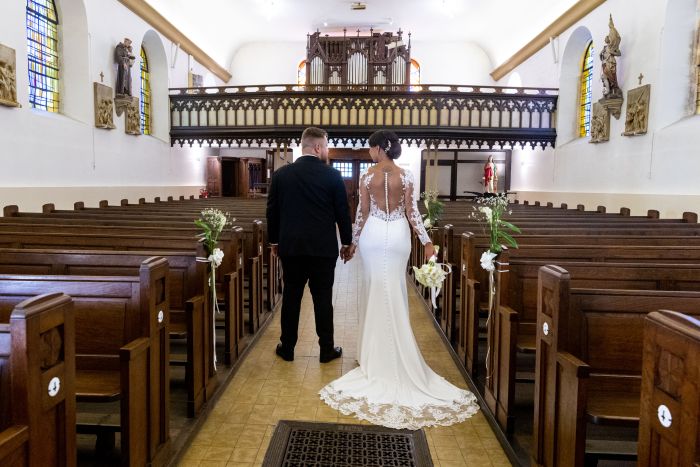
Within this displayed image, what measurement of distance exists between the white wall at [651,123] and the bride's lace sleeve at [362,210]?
17.4 ft

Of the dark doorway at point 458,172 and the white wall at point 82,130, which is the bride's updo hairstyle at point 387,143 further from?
the dark doorway at point 458,172

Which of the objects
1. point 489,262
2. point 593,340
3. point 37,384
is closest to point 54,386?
point 37,384

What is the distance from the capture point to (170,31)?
12250 mm

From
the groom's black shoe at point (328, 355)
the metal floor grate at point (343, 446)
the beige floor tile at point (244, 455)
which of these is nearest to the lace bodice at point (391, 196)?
the groom's black shoe at point (328, 355)

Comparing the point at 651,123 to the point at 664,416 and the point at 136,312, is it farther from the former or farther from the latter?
the point at 136,312

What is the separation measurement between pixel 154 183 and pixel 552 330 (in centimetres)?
1136

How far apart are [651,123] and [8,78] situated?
9.27m

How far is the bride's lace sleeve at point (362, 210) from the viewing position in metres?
3.66

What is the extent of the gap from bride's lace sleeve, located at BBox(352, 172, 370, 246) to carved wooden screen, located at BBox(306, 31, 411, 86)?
1295 centimetres

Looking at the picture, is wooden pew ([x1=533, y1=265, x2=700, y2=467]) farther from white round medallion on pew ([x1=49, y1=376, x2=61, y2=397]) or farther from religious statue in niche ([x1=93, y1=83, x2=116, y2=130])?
religious statue in niche ([x1=93, y1=83, x2=116, y2=130])

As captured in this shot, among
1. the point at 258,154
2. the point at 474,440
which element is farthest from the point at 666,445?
the point at 258,154

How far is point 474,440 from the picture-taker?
9.48 feet

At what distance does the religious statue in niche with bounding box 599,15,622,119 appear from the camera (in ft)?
28.1

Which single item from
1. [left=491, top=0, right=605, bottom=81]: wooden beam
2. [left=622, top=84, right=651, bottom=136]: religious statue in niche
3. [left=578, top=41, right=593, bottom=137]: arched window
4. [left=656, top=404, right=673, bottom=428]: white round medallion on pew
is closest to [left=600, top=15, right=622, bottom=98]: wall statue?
[left=622, top=84, right=651, bottom=136]: religious statue in niche
